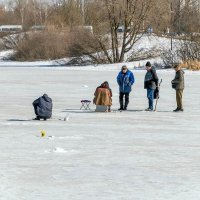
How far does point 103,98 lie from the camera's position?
58.6 feet

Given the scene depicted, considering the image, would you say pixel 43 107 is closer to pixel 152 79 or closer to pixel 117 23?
pixel 152 79

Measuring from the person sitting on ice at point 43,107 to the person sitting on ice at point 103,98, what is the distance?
2.13 metres

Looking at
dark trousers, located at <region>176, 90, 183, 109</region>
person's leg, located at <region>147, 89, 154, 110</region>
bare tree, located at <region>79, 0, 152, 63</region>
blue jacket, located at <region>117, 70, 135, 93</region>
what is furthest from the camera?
bare tree, located at <region>79, 0, 152, 63</region>

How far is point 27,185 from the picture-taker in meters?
8.84

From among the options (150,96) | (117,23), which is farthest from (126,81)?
(117,23)

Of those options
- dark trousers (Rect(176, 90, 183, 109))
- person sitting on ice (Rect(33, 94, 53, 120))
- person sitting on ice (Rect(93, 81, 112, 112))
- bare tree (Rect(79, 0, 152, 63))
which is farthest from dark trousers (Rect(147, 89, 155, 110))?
bare tree (Rect(79, 0, 152, 63))

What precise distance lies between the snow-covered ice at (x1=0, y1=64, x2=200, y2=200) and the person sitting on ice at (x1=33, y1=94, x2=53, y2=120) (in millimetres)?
305

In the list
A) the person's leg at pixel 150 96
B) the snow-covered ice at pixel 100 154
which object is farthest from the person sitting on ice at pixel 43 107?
the person's leg at pixel 150 96

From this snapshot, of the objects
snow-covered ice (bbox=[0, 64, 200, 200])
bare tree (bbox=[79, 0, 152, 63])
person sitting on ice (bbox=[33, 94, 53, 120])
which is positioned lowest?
snow-covered ice (bbox=[0, 64, 200, 200])

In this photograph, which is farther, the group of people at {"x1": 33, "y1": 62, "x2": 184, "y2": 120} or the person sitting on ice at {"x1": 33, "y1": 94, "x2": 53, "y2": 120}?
the group of people at {"x1": 33, "y1": 62, "x2": 184, "y2": 120}

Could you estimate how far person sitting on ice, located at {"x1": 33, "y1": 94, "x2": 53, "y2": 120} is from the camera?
15844 millimetres

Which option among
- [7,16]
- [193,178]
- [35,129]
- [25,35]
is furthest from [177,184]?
[7,16]

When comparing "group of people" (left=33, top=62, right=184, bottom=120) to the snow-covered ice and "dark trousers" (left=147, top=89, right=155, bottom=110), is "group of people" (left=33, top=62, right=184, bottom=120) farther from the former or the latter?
the snow-covered ice

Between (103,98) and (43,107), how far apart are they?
97.1 inches
